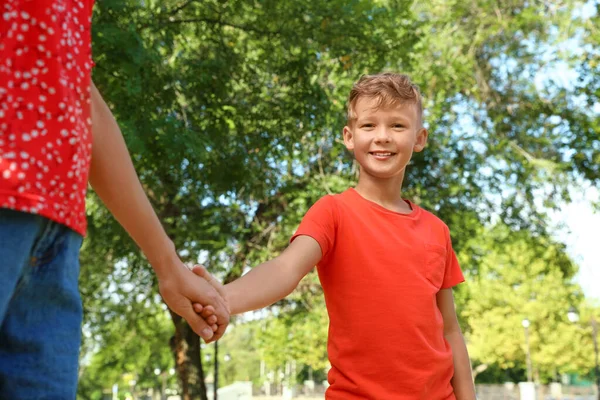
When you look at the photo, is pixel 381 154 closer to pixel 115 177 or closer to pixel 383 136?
pixel 383 136

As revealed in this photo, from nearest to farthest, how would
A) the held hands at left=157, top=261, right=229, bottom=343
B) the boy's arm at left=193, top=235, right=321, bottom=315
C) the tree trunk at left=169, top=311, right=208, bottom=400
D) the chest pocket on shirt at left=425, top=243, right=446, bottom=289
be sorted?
1. the held hands at left=157, top=261, right=229, bottom=343
2. the boy's arm at left=193, top=235, right=321, bottom=315
3. the chest pocket on shirt at left=425, top=243, right=446, bottom=289
4. the tree trunk at left=169, top=311, right=208, bottom=400

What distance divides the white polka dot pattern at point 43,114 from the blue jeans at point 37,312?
38mm

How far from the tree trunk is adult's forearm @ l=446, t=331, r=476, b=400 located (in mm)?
14156

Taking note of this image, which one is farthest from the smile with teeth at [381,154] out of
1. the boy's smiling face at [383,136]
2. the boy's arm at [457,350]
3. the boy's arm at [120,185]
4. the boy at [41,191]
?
the boy at [41,191]

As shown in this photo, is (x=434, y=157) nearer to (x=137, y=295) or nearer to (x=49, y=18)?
(x=137, y=295)

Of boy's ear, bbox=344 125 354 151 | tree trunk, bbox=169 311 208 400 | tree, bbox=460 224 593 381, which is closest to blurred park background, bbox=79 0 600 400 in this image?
tree trunk, bbox=169 311 208 400

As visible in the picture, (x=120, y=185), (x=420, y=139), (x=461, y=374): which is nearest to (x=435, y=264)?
(x=461, y=374)

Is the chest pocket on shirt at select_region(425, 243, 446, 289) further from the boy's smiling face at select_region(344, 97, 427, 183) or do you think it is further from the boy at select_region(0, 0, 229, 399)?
the boy at select_region(0, 0, 229, 399)

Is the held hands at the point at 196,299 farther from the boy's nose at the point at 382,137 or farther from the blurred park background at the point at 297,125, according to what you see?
the blurred park background at the point at 297,125

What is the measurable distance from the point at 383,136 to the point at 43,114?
1742 millimetres

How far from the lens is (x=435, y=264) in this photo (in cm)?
290

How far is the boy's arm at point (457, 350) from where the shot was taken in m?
Result: 2.87

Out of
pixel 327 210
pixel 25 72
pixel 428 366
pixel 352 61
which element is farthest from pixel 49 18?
pixel 352 61

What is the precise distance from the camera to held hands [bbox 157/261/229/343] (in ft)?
6.32
